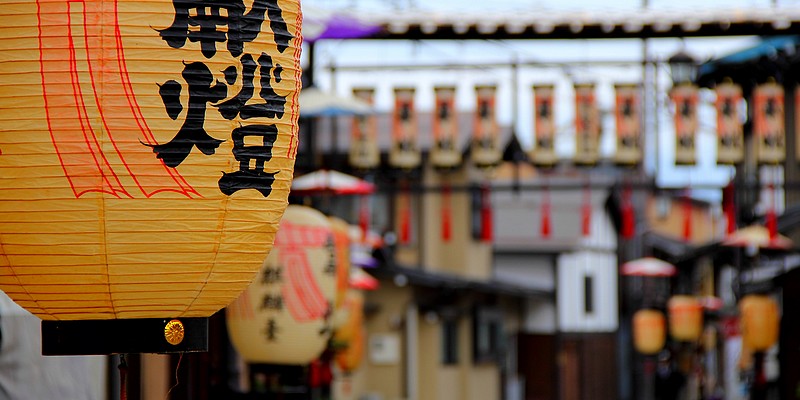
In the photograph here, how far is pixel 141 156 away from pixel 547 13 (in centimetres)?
1664

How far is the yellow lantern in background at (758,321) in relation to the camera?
27156 mm

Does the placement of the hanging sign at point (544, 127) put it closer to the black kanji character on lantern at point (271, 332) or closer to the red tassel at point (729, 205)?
the red tassel at point (729, 205)

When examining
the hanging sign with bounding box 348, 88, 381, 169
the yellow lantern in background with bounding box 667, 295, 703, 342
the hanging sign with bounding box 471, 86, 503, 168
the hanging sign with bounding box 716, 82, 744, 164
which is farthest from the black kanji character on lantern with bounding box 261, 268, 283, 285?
the yellow lantern in background with bounding box 667, 295, 703, 342

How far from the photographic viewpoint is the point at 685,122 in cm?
2334

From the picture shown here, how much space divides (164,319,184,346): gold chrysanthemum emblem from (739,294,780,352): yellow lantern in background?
919 inches

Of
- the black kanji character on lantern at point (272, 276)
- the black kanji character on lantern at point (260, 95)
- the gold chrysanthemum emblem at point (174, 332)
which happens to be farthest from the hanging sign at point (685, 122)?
the gold chrysanthemum emblem at point (174, 332)

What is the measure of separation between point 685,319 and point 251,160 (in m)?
31.3

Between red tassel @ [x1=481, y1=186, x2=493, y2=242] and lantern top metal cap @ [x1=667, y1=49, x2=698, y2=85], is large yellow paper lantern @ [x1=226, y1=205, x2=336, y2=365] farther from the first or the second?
lantern top metal cap @ [x1=667, y1=49, x2=698, y2=85]

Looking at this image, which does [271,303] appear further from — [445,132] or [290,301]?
[445,132]

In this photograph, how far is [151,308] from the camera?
512cm

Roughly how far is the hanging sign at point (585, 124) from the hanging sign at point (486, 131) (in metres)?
1.39

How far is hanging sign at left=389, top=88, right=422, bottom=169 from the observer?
23.5m

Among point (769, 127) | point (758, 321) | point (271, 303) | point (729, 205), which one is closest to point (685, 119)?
point (769, 127)

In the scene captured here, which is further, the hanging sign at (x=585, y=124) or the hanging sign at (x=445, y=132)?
the hanging sign at (x=445, y=132)
